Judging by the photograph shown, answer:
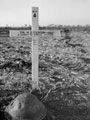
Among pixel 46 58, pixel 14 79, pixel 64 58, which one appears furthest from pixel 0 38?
pixel 14 79

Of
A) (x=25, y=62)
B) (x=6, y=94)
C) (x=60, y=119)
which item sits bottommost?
(x=60, y=119)

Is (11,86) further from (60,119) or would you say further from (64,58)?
(64,58)

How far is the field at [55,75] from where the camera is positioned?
3.04 metres

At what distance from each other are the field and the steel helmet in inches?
15.9

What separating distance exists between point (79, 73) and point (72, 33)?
4378 millimetres

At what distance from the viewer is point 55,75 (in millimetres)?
4305

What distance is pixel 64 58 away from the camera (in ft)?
18.1

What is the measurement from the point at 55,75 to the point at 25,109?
2078mm

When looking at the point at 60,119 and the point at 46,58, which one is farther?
the point at 46,58

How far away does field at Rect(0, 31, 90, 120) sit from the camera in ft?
9.99

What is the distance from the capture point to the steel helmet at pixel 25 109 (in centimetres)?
233

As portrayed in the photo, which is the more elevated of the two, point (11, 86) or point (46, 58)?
point (46, 58)

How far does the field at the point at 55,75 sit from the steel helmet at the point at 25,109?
1.33ft

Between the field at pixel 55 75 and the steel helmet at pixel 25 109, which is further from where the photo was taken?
the field at pixel 55 75
